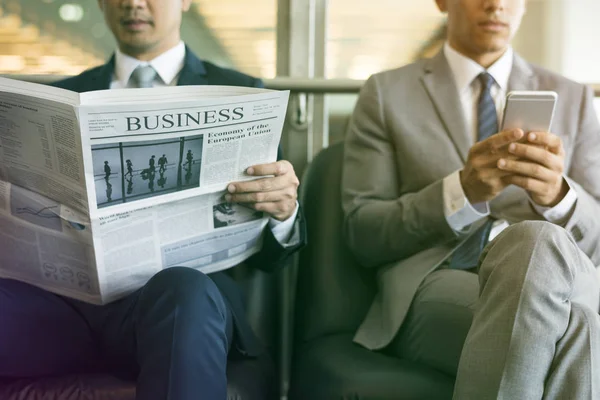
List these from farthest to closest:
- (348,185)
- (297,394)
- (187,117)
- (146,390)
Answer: (348,185), (297,394), (187,117), (146,390)

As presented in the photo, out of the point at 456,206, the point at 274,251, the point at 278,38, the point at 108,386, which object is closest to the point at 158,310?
the point at 108,386

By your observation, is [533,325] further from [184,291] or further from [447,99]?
[447,99]

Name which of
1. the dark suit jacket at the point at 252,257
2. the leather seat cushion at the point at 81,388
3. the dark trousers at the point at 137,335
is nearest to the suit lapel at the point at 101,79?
the dark suit jacket at the point at 252,257

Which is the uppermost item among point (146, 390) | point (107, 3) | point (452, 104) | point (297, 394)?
point (107, 3)

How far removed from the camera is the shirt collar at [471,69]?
167 cm

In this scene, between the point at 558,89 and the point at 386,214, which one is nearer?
the point at 386,214

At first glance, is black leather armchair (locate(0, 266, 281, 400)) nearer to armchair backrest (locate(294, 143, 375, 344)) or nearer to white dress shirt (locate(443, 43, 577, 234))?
armchair backrest (locate(294, 143, 375, 344))

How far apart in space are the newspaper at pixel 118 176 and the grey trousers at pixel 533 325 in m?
0.46

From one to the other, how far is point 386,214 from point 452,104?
1.04ft

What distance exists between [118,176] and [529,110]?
78cm

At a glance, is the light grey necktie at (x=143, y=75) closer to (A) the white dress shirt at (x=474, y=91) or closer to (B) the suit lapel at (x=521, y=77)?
(A) the white dress shirt at (x=474, y=91)

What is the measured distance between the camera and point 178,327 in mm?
1065

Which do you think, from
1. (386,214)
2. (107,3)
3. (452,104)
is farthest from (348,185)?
(107,3)

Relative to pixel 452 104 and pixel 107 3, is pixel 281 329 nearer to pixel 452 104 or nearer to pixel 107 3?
pixel 452 104
